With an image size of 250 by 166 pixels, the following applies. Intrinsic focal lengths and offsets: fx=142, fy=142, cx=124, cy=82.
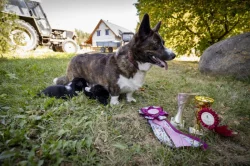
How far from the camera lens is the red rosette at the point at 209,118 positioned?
149cm

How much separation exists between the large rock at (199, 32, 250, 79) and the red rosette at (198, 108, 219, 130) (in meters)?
3.31

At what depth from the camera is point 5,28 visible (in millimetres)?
4691

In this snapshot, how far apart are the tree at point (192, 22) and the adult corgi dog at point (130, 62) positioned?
5.09m

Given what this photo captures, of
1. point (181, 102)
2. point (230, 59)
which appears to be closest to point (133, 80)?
point (181, 102)

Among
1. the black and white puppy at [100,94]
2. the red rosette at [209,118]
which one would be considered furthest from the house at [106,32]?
the red rosette at [209,118]

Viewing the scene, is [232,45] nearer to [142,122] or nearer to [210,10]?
[210,10]

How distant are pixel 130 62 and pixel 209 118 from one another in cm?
123

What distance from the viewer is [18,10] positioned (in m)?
7.19

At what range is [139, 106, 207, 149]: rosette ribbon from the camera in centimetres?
137

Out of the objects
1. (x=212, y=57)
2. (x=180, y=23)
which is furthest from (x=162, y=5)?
(x=212, y=57)

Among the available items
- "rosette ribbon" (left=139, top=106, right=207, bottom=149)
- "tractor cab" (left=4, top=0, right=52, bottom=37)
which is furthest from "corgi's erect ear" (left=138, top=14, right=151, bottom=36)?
"tractor cab" (left=4, top=0, right=52, bottom=37)

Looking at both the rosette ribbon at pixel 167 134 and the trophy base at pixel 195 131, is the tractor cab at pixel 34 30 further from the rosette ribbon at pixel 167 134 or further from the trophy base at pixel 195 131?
the trophy base at pixel 195 131

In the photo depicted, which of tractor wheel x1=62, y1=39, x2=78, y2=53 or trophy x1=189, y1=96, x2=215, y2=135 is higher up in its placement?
tractor wheel x1=62, y1=39, x2=78, y2=53

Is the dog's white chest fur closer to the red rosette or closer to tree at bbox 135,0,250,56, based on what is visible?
the red rosette
